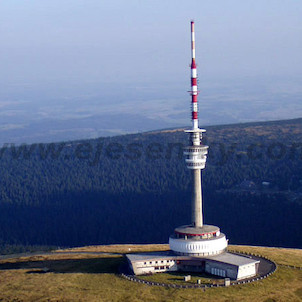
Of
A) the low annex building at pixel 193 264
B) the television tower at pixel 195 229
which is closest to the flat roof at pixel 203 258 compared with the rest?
the low annex building at pixel 193 264

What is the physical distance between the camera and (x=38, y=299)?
10362cm

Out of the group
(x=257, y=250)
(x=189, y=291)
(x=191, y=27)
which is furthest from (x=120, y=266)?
(x=191, y=27)

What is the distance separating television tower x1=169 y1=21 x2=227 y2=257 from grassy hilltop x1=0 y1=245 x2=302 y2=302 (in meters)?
7.43

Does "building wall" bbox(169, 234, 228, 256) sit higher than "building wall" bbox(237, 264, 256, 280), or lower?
higher

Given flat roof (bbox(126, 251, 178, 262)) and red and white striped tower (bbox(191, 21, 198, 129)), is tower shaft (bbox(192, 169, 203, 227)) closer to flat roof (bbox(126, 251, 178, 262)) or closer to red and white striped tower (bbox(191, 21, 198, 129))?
flat roof (bbox(126, 251, 178, 262))

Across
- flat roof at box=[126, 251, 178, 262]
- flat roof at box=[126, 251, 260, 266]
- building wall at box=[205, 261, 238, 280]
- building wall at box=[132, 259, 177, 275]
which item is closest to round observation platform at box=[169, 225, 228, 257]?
flat roof at box=[126, 251, 260, 266]

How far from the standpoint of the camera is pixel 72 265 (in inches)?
4877

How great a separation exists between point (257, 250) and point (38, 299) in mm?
49397

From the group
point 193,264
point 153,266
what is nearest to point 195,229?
point 193,264

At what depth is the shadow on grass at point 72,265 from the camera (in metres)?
119

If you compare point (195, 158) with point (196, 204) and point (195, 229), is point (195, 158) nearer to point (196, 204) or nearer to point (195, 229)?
point (196, 204)

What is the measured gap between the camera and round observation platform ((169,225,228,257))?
11750 centimetres

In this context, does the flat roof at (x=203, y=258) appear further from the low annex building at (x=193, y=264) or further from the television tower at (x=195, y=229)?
the television tower at (x=195, y=229)

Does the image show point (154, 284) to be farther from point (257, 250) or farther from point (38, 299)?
point (257, 250)
